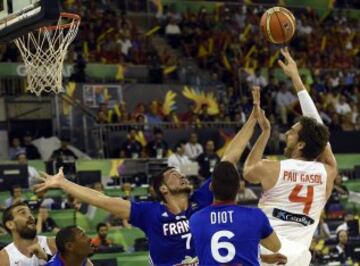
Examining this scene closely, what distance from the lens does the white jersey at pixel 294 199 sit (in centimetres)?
596

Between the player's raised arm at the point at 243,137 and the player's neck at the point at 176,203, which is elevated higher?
the player's raised arm at the point at 243,137

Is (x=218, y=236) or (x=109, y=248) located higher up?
(x=218, y=236)

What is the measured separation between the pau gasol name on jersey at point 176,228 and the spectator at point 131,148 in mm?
10880

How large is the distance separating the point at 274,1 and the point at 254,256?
23.0 m

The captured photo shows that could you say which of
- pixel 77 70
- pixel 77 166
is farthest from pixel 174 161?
pixel 77 70

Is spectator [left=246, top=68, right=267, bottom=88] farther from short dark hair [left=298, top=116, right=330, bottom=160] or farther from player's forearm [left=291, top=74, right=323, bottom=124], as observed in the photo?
short dark hair [left=298, top=116, right=330, bottom=160]

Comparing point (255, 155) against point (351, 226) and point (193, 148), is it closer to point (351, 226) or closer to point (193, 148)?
point (351, 226)

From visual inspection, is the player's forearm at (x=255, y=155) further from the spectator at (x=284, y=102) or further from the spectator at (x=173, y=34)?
the spectator at (x=173, y=34)

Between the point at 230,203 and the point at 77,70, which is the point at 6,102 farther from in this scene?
the point at 230,203

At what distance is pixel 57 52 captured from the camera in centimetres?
975

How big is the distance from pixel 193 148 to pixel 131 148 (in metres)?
1.37

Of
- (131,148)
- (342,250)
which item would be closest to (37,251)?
(342,250)

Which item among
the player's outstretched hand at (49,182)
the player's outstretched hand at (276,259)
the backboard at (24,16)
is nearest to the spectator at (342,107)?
the backboard at (24,16)

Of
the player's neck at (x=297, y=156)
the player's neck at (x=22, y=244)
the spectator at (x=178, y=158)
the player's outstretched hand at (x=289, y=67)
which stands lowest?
the spectator at (x=178, y=158)
